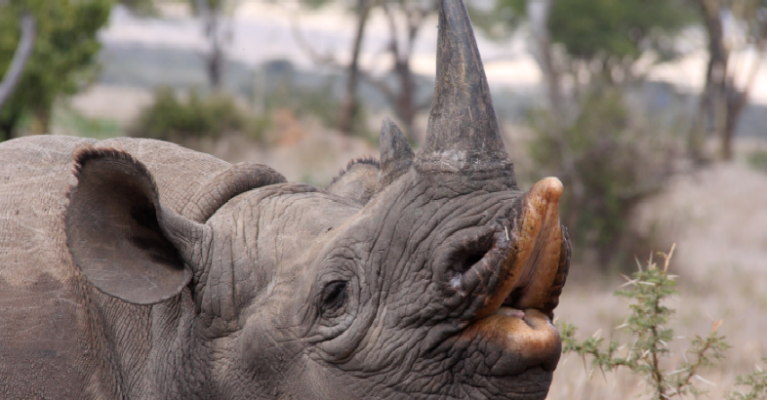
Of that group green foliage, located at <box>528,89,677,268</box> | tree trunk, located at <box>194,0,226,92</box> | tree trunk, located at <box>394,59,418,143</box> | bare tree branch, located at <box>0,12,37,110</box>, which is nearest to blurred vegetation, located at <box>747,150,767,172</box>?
tree trunk, located at <box>394,59,418,143</box>

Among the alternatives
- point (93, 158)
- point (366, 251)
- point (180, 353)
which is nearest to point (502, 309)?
point (366, 251)

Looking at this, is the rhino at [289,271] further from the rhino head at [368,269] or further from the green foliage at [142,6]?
the green foliage at [142,6]

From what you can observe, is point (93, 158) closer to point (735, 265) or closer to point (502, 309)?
point (502, 309)

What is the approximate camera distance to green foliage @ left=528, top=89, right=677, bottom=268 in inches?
404

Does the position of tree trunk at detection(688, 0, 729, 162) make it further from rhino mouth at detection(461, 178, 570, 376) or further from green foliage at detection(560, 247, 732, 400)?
rhino mouth at detection(461, 178, 570, 376)

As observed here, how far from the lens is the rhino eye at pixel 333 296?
242 cm

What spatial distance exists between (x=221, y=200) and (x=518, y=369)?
1.30m

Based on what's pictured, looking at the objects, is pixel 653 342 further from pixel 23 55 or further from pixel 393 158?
pixel 23 55

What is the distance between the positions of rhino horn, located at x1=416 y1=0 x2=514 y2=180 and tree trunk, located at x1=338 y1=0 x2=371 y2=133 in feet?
76.8

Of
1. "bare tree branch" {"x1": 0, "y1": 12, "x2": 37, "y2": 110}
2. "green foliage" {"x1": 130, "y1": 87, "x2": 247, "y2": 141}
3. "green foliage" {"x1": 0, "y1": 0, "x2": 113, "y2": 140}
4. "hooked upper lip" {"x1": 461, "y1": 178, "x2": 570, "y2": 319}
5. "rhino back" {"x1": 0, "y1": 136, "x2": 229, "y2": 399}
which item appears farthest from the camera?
"green foliage" {"x1": 130, "y1": 87, "x2": 247, "y2": 141}

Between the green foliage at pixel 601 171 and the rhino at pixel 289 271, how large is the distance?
7536 millimetres

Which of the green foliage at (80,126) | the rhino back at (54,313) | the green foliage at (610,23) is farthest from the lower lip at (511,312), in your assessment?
the green foliage at (610,23)

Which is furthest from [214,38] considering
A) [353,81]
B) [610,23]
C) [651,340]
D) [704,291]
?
[651,340]

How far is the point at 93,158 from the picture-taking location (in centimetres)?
250
